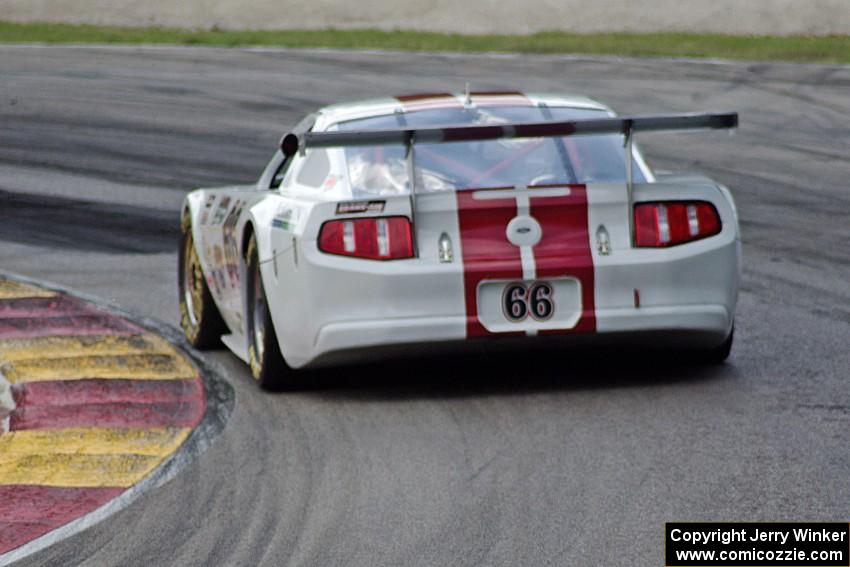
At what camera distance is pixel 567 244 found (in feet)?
23.2

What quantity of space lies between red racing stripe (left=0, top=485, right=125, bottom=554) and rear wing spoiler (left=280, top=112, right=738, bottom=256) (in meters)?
1.67

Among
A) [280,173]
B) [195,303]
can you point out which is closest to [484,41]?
[195,303]

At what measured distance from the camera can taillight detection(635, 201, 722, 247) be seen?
7.15m

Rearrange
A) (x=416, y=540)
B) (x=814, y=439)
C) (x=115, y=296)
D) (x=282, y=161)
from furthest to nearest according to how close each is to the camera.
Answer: (x=115, y=296) < (x=282, y=161) < (x=814, y=439) < (x=416, y=540)

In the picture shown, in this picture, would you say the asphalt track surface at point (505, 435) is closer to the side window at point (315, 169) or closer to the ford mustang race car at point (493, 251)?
the ford mustang race car at point (493, 251)

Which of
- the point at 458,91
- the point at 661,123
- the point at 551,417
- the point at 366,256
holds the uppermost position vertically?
the point at 661,123

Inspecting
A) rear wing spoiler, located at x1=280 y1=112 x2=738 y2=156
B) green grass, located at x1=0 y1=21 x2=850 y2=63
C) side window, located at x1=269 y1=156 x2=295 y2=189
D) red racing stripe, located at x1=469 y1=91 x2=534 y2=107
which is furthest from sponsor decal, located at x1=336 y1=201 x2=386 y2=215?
green grass, located at x1=0 y1=21 x2=850 y2=63

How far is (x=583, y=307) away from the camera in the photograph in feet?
23.1

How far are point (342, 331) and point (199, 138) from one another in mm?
11040

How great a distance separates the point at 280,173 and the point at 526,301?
77.9 inches

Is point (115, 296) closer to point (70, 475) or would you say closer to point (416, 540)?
point (70, 475)

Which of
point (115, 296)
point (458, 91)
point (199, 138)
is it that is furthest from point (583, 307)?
point (458, 91)

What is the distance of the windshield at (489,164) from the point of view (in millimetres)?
7414

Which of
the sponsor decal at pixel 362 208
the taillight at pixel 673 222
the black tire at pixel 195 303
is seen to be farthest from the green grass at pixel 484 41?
the sponsor decal at pixel 362 208
